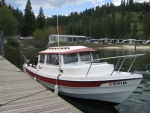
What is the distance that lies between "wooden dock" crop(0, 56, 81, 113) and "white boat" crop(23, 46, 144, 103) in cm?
212

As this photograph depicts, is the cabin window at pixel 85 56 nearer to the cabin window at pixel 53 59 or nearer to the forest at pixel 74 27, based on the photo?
the cabin window at pixel 53 59

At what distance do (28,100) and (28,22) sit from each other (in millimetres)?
100259

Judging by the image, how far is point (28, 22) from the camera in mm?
107438

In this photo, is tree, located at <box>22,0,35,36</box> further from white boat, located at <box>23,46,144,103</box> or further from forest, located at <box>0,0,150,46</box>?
white boat, located at <box>23,46,144,103</box>

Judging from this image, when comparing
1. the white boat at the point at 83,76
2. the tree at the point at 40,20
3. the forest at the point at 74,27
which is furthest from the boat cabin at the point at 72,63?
the tree at the point at 40,20

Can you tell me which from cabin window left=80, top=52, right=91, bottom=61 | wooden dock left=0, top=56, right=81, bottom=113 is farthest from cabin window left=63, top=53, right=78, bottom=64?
wooden dock left=0, top=56, right=81, bottom=113

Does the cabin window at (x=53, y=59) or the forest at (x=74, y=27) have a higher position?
the forest at (x=74, y=27)

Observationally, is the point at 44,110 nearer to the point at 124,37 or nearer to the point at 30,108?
the point at 30,108

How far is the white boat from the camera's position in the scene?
12891 millimetres

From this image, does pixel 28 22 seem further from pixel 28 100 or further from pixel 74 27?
pixel 28 100

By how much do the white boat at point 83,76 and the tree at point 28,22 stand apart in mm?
92264

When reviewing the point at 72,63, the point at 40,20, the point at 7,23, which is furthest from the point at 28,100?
the point at 40,20

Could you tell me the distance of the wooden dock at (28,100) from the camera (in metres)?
9.02

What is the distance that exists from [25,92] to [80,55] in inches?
202
